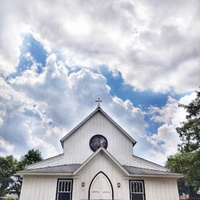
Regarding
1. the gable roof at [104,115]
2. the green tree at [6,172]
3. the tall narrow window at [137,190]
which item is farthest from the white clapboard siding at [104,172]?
the green tree at [6,172]

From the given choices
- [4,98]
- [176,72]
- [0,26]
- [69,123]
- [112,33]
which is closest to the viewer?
[0,26]

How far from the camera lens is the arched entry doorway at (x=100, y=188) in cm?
1134

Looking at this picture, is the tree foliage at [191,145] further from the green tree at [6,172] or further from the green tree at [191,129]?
the green tree at [6,172]

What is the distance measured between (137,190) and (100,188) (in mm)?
2397

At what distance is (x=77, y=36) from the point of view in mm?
13844

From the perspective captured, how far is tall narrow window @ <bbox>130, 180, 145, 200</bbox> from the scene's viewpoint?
1185 centimetres

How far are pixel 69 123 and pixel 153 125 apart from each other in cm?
1374

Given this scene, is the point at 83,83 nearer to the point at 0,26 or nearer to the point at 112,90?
the point at 112,90

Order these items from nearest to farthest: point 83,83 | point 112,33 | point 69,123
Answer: point 112,33
point 69,123
point 83,83

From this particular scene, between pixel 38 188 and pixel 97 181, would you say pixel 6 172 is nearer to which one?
pixel 38 188

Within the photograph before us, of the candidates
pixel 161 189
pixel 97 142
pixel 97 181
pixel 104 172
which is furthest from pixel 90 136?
pixel 161 189

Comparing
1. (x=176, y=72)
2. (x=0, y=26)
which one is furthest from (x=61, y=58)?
(x=176, y=72)

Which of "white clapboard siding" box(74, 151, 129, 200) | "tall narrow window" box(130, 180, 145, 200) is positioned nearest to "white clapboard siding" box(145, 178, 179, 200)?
"tall narrow window" box(130, 180, 145, 200)

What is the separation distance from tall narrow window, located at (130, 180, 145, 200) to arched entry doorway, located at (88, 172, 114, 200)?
Result: 137cm
